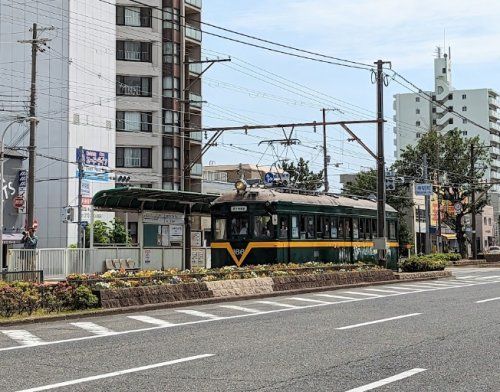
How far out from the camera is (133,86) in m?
55.2

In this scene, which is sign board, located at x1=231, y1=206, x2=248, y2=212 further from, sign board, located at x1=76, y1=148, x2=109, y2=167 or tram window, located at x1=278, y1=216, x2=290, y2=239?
sign board, located at x1=76, y1=148, x2=109, y2=167

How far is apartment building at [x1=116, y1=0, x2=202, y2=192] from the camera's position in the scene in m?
54.7

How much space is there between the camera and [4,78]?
50094 mm

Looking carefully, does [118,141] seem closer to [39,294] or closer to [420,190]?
[420,190]

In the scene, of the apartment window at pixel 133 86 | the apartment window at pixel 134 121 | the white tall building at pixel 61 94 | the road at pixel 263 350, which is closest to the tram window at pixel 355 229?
the road at pixel 263 350

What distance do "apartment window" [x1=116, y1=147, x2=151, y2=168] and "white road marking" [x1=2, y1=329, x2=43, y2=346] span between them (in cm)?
4138

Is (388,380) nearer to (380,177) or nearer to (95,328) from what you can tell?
(95,328)

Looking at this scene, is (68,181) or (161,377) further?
(68,181)

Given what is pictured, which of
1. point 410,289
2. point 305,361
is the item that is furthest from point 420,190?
point 305,361

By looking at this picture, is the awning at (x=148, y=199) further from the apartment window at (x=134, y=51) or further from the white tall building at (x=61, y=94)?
the apartment window at (x=134, y=51)

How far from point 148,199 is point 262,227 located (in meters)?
4.31

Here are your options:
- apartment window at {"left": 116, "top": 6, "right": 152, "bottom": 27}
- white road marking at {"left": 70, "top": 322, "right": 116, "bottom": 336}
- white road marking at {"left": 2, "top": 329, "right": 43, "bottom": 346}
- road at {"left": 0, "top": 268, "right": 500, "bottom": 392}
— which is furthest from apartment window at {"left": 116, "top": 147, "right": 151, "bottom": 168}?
white road marking at {"left": 2, "top": 329, "right": 43, "bottom": 346}

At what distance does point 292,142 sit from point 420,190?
1839 cm

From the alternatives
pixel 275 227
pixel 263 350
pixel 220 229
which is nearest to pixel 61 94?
pixel 220 229
